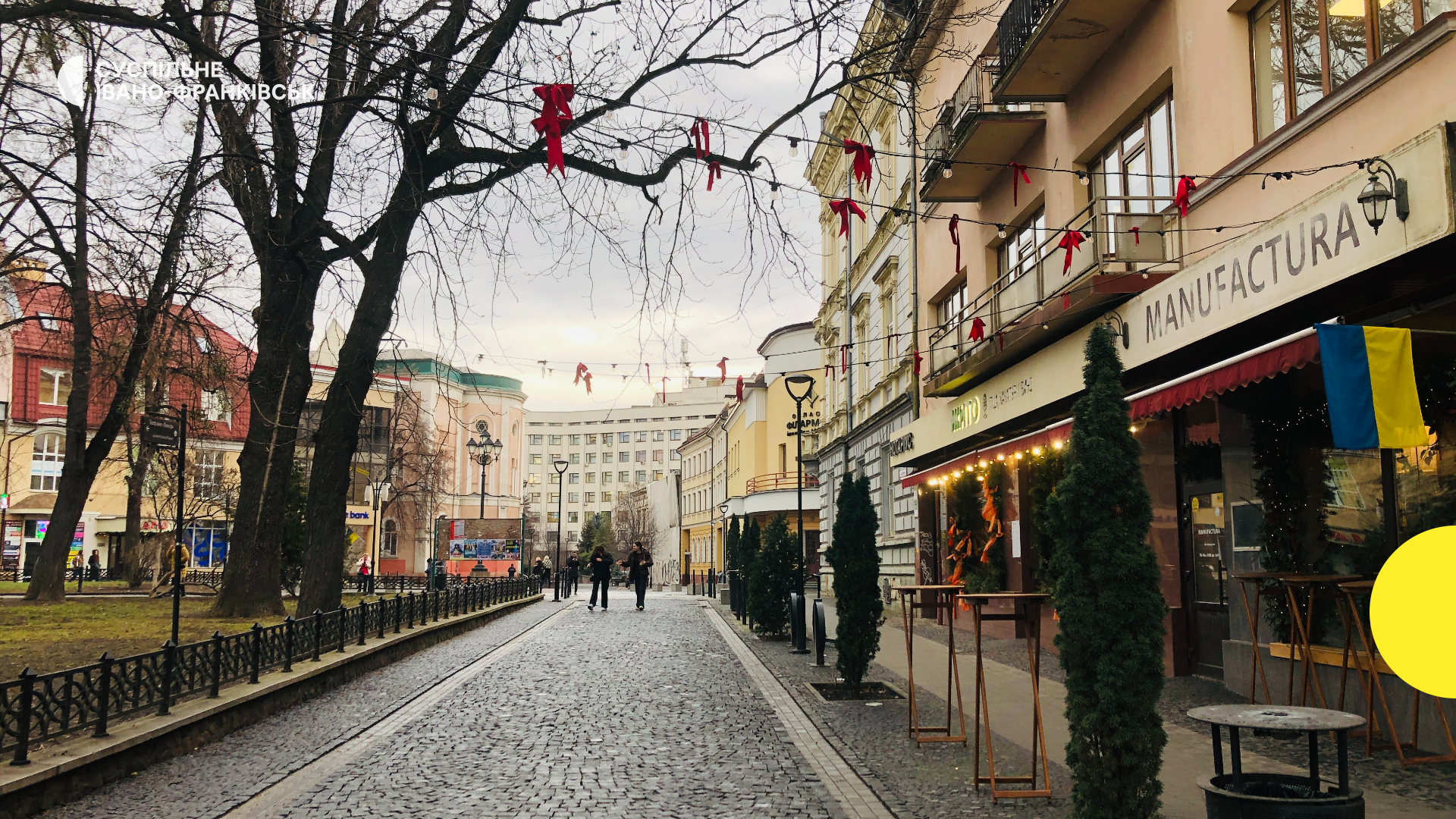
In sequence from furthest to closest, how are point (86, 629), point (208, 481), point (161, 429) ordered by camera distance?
1. point (208, 481)
2. point (86, 629)
3. point (161, 429)

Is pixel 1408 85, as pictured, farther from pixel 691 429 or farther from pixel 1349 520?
pixel 691 429

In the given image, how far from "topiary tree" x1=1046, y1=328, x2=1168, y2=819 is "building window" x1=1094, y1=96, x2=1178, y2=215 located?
7.17 m

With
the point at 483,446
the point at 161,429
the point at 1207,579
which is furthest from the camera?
the point at 483,446

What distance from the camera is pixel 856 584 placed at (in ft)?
35.2

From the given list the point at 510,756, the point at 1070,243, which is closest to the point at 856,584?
the point at 510,756

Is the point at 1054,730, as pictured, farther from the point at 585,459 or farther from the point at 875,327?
the point at 585,459

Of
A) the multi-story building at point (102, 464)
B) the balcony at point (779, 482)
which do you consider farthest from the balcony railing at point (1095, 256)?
the balcony at point (779, 482)

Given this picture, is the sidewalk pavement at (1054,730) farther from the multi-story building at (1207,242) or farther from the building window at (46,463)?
the building window at (46,463)

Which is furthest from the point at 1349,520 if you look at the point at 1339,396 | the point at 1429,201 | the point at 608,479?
the point at 608,479

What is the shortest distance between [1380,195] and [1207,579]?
567 centimetres

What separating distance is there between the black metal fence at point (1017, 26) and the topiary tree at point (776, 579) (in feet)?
26.6

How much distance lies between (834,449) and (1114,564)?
92.9ft

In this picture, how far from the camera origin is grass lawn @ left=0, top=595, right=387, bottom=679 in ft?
35.6

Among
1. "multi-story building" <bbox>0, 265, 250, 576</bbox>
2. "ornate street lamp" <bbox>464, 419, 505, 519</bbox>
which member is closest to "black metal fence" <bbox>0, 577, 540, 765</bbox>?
"ornate street lamp" <bbox>464, 419, 505, 519</bbox>
